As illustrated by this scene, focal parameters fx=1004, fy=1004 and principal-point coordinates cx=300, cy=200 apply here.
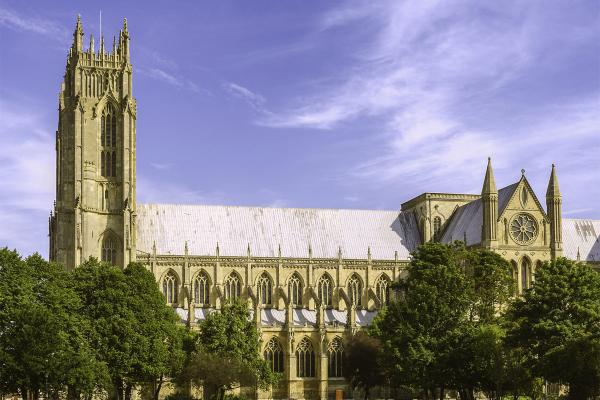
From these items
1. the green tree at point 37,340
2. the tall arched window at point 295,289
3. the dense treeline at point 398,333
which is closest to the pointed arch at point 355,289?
the tall arched window at point 295,289

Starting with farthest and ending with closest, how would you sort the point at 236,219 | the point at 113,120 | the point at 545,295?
the point at 236,219
the point at 113,120
the point at 545,295

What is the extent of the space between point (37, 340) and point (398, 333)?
25578 mm

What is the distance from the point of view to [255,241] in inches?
4407

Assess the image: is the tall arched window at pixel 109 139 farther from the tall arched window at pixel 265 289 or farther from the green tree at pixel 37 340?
the green tree at pixel 37 340

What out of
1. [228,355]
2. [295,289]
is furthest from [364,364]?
[295,289]

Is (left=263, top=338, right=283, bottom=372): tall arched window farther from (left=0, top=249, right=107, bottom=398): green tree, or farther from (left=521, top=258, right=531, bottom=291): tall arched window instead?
(left=0, top=249, right=107, bottom=398): green tree

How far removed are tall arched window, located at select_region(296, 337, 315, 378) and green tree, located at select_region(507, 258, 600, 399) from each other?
114 ft

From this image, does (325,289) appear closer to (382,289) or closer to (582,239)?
(382,289)

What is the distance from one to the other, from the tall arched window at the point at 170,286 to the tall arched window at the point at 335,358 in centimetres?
1730

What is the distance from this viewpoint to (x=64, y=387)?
72062 mm

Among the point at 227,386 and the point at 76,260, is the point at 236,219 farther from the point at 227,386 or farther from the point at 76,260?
the point at 227,386

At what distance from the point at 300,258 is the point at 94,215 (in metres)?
23.3

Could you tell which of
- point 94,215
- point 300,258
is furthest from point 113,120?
point 300,258

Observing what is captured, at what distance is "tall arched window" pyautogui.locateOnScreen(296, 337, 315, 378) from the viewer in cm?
10456
